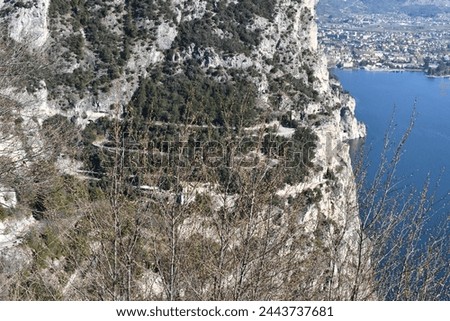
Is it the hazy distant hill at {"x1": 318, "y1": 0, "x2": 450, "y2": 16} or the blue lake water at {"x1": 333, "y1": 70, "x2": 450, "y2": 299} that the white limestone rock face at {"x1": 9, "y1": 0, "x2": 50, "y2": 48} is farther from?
the hazy distant hill at {"x1": 318, "y1": 0, "x2": 450, "y2": 16}

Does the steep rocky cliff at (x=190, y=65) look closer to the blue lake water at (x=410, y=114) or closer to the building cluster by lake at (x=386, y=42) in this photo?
the blue lake water at (x=410, y=114)

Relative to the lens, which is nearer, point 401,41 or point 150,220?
point 150,220

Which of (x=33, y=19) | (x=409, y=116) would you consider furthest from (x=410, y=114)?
(x=33, y=19)

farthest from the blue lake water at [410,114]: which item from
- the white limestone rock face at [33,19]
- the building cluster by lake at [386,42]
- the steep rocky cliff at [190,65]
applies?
the white limestone rock face at [33,19]

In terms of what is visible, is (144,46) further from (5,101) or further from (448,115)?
(448,115)

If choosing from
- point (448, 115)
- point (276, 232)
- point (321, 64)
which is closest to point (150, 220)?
point (276, 232)

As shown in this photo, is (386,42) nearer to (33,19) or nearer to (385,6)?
(385,6)
